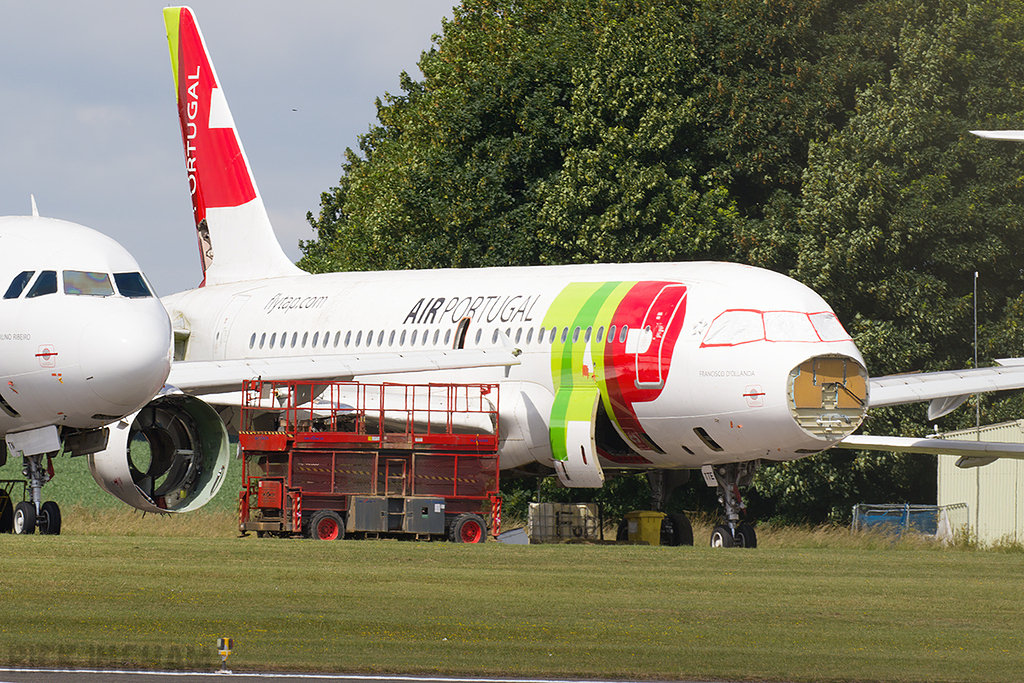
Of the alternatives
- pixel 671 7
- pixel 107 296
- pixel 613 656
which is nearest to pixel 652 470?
pixel 107 296

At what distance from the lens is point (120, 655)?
43.4 ft

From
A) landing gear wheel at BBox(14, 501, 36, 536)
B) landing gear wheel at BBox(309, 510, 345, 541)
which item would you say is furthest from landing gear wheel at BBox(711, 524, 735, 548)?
landing gear wheel at BBox(14, 501, 36, 536)

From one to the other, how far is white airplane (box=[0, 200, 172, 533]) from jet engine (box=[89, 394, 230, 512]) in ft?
1.82

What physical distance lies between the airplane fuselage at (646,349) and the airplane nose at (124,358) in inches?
343

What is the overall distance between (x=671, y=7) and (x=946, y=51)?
11.3m

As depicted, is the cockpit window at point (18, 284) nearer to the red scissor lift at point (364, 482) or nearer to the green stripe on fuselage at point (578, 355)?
the red scissor lift at point (364, 482)

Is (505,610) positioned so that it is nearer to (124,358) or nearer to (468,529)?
(124,358)

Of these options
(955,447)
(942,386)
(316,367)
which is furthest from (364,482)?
(955,447)

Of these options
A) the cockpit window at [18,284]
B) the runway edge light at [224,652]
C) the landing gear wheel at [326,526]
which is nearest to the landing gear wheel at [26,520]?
the cockpit window at [18,284]

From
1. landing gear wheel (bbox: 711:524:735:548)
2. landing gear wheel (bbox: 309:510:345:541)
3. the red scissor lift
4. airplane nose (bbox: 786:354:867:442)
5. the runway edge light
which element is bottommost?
the runway edge light

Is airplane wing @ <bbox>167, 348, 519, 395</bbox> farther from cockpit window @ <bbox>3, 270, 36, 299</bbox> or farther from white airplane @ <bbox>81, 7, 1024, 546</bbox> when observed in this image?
cockpit window @ <bbox>3, 270, 36, 299</bbox>

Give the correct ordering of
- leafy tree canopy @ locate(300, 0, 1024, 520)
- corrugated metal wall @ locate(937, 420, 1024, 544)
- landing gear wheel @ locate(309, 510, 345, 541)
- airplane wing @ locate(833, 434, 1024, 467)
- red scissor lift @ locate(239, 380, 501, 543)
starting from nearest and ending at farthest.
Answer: landing gear wheel @ locate(309, 510, 345, 541) → red scissor lift @ locate(239, 380, 501, 543) → airplane wing @ locate(833, 434, 1024, 467) → corrugated metal wall @ locate(937, 420, 1024, 544) → leafy tree canopy @ locate(300, 0, 1024, 520)

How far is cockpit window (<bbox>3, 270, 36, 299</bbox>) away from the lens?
74.3 ft

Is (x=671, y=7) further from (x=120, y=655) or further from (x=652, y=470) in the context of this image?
(x=120, y=655)
